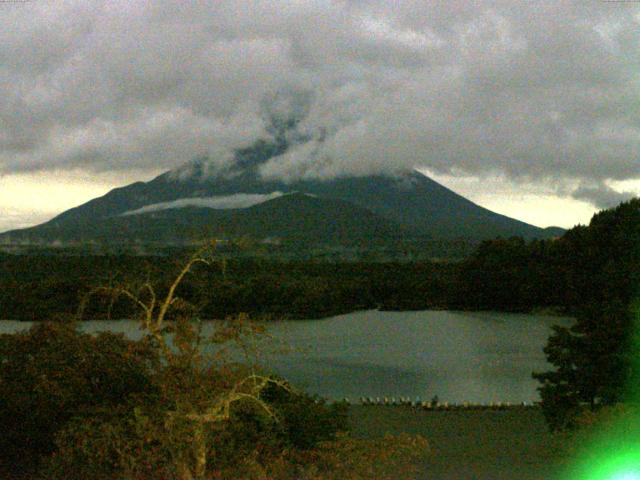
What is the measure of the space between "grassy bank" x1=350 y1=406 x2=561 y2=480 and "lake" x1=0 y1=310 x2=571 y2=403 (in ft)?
5.59

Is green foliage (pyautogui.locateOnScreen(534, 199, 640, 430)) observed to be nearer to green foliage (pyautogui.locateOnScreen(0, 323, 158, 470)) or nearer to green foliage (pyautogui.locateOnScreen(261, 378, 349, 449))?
green foliage (pyautogui.locateOnScreen(261, 378, 349, 449))

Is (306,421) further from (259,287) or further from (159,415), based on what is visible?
(259,287)

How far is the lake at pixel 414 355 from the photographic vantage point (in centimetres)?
1535

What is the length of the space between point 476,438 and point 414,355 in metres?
10.8

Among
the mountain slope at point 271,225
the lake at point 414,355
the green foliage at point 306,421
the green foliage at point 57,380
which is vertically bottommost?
the lake at point 414,355

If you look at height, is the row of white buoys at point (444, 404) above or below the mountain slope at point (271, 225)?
below

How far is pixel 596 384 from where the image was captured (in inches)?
354

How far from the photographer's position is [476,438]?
32.6 ft

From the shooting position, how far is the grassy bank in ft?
25.5

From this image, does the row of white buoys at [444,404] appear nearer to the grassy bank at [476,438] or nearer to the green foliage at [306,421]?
the grassy bank at [476,438]

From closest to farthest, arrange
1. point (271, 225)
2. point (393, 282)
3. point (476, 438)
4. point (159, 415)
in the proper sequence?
1. point (159, 415)
2. point (476, 438)
3. point (393, 282)
4. point (271, 225)

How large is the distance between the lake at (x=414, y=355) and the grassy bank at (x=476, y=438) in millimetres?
1703

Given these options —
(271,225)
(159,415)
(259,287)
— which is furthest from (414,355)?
(271,225)

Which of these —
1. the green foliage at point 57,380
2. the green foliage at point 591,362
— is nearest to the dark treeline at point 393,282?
the green foliage at point 591,362
